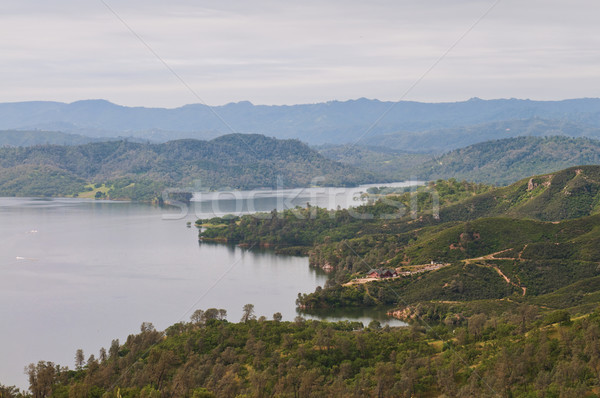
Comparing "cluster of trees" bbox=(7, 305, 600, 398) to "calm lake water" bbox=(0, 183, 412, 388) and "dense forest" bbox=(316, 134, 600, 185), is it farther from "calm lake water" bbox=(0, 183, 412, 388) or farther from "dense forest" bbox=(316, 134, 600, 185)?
"dense forest" bbox=(316, 134, 600, 185)

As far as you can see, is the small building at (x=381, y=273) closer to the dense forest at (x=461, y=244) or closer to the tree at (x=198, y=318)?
the dense forest at (x=461, y=244)

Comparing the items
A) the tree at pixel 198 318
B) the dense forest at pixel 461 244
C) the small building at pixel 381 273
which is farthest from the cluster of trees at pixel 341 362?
the small building at pixel 381 273

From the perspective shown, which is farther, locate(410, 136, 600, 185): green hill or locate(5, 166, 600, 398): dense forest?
locate(410, 136, 600, 185): green hill

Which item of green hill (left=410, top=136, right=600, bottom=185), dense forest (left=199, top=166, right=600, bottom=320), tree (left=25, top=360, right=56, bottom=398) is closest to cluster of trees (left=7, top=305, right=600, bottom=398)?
tree (left=25, top=360, right=56, bottom=398)

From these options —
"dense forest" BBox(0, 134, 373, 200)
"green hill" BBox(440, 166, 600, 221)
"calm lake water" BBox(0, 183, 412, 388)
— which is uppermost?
"dense forest" BBox(0, 134, 373, 200)

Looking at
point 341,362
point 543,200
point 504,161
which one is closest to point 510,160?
point 504,161

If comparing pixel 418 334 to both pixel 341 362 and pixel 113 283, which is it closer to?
pixel 341 362
